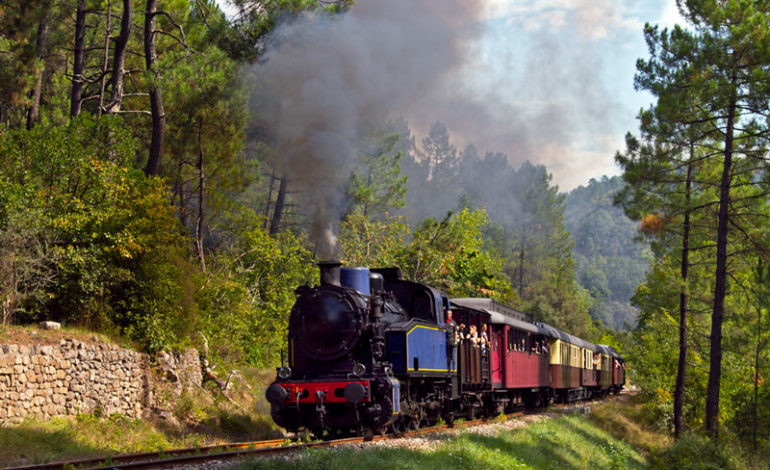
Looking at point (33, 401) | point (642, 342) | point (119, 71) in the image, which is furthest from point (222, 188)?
point (642, 342)

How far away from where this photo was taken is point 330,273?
48.6 feet

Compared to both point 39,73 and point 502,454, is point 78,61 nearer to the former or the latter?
point 39,73

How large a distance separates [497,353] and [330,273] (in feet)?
27.6

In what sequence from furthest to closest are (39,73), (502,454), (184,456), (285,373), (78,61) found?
(78,61), (39,73), (502,454), (285,373), (184,456)

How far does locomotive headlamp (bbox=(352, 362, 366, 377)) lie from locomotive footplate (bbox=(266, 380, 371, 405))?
151 mm

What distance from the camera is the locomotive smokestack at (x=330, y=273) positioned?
14.8 metres

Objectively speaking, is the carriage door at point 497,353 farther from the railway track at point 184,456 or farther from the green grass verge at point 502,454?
the railway track at point 184,456

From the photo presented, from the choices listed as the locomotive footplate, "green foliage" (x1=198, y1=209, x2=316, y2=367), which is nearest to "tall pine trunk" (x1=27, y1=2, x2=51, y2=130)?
"green foliage" (x1=198, y1=209, x2=316, y2=367)

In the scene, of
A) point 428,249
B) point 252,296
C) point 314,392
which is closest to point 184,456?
point 314,392

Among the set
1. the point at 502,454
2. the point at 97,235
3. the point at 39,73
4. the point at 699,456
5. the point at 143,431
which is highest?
the point at 39,73

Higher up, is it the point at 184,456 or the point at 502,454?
the point at 184,456

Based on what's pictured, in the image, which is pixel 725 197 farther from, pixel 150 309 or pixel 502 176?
pixel 502 176

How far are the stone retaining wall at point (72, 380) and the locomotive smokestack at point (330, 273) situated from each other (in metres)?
5.21

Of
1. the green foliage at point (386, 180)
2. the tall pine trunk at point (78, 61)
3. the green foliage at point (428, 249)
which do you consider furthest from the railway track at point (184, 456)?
the green foliage at point (386, 180)
